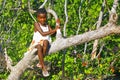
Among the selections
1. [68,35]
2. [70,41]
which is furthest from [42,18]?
[68,35]

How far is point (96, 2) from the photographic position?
476 inches

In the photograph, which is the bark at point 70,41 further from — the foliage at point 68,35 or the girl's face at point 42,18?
the foliage at point 68,35

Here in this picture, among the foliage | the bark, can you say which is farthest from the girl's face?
the foliage

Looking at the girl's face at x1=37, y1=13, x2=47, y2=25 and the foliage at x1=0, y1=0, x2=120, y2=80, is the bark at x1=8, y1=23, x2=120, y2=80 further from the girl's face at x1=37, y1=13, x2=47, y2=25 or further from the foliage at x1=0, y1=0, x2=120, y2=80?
the foliage at x1=0, y1=0, x2=120, y2=80

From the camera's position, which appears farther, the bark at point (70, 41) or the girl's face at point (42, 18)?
the girl's face at point (42, 18)

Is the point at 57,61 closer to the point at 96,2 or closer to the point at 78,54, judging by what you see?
the point at 78,54

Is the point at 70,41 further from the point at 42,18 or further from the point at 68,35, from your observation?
the point at 68,35

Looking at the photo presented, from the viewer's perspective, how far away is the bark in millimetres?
5492

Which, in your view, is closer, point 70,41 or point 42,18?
point 70,41

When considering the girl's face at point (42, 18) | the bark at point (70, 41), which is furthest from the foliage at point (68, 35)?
the bark at point (70, 41)

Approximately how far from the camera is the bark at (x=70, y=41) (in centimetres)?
549

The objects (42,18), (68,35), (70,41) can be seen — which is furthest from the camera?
(68,35)

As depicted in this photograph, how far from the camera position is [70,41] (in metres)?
5.69

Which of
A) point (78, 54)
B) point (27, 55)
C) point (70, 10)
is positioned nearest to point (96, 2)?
point (70, 10)
